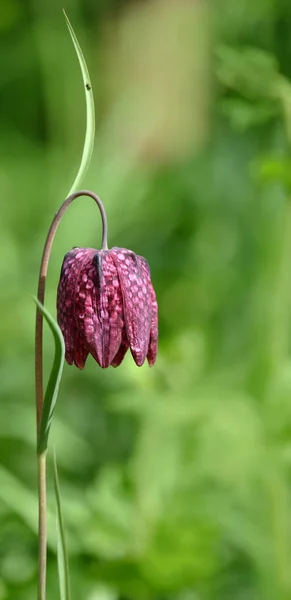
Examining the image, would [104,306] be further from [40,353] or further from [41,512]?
[41,512]

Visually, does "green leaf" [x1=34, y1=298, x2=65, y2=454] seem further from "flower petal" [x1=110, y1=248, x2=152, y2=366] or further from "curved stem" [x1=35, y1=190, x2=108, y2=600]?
"flower petal" [x1=110, y1=248, x2=152, y2=366]

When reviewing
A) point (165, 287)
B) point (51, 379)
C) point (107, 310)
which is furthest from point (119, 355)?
point (165, 287)

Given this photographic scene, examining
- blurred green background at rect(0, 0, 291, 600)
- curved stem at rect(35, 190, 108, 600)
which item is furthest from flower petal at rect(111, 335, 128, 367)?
blurred green background at rect(0, 0, 291, 600)

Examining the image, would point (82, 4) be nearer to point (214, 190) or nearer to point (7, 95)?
point (7, 95)

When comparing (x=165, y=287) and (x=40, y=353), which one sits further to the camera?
(x=165, y=287)

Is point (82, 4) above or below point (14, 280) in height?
above

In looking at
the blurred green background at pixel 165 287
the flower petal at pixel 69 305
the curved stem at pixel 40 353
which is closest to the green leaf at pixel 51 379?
the curved stem at pixel 40 353

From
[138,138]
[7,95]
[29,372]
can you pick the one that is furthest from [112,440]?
[7,95]
